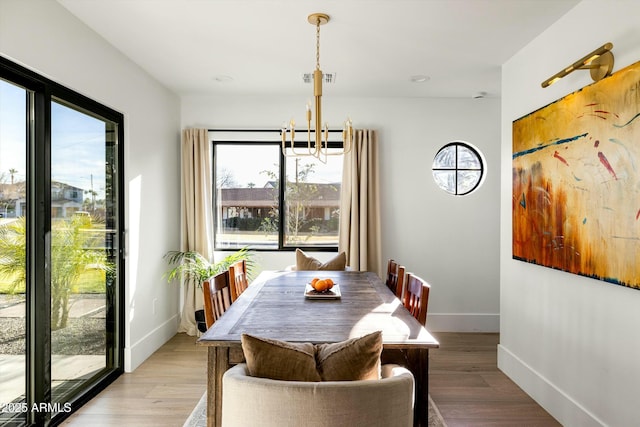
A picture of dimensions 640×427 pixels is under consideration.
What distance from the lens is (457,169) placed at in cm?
494

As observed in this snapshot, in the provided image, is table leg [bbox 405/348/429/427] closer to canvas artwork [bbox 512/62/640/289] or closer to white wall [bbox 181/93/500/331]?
canvas artwork [bbox 512/62/640/289]

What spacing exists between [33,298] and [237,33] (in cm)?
210

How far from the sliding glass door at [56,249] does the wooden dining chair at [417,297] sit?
2.16 m

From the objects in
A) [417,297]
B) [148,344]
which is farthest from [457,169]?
[148,344]

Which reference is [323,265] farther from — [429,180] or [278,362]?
[278,362]

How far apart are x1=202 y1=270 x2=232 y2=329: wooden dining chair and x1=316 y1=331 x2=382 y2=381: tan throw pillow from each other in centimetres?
100

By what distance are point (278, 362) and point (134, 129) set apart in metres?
2.91

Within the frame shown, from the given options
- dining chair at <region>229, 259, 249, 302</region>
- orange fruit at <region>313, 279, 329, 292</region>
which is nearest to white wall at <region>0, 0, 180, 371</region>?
dining chair at <region>229, 259, 249, 302</region>

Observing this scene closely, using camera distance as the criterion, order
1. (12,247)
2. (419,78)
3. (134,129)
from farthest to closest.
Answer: (419,78), (134,129), (12,247)

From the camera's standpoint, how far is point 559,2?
2.59m

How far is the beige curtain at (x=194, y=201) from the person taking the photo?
4.71 meters

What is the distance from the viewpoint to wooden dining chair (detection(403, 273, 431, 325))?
2410 millimetres

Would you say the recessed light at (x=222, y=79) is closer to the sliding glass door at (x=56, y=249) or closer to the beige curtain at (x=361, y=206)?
the sliding glass door at (x=56, y=249)

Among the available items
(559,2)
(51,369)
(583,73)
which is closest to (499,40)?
(559,2)
